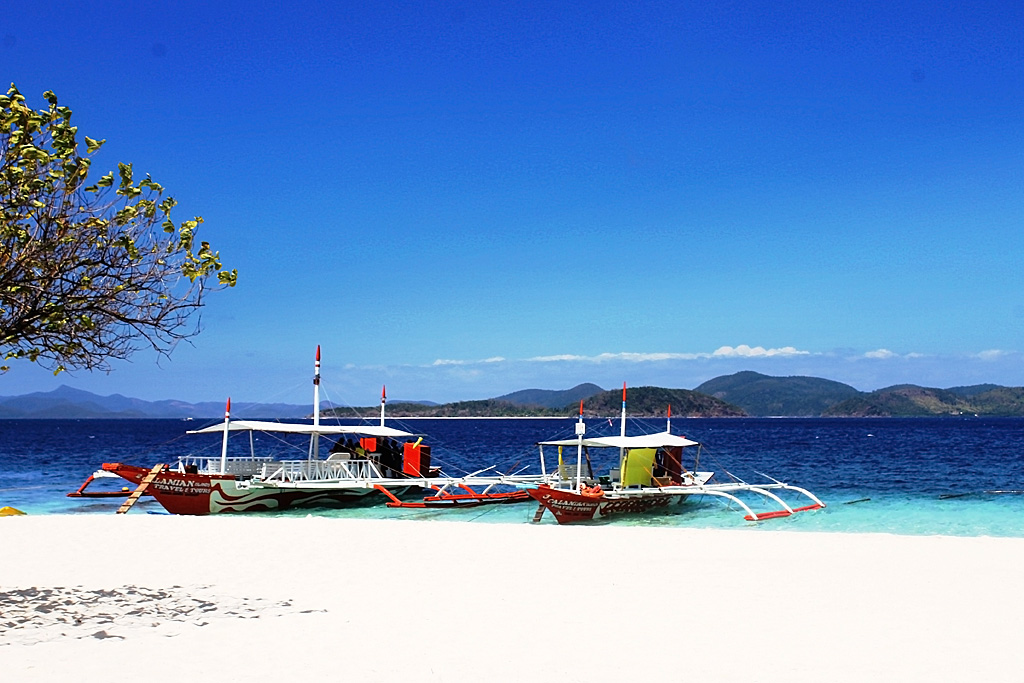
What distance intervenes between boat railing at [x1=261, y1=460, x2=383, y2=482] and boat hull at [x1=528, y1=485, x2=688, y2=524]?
7.40m

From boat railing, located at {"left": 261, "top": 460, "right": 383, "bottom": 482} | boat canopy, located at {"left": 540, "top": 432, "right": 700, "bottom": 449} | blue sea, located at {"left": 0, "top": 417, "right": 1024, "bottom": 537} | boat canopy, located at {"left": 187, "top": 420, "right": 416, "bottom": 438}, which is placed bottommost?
blue sea, located at {"left": 0, "top": 417, "right": 1024, "bottom": 537}

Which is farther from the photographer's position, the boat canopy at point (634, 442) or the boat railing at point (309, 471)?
the boat railing at point (309, 471)

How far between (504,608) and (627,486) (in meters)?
15.5

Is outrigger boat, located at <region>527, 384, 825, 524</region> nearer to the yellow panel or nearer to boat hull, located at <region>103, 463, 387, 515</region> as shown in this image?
the yellow panel

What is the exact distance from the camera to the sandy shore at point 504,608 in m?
7.95

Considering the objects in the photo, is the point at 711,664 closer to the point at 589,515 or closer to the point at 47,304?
the point at 47,304

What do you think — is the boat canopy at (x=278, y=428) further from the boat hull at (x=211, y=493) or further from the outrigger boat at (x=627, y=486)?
the outrigger boat at (x=627, y=486)

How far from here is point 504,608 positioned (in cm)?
1060

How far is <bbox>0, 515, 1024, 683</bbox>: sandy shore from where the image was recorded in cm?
795

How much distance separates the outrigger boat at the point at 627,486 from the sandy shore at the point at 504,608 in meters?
6.52

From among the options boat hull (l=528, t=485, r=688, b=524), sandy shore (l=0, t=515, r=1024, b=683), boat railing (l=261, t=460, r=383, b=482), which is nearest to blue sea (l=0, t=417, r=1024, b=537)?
boat hull (l=528, t=485, r=688, b=524)

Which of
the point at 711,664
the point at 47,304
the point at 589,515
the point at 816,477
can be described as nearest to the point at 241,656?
the point at 47,304

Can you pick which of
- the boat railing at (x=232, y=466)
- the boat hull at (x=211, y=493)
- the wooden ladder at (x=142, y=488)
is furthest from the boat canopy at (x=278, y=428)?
the wooden ladder at (x=142, y=488)

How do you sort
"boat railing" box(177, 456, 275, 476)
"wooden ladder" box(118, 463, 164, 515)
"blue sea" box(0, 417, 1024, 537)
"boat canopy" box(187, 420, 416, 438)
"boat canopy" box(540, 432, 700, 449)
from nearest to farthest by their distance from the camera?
"boat canopy" box(540, 432, 700, 449), "wooden ladder" box(118, 463, 164, 515), "blue sea" box(0, 417, 1024, 537), "boat railing" box(177, 456, 275, 476), "boat canopy" box(187, 420, 416, 438)
